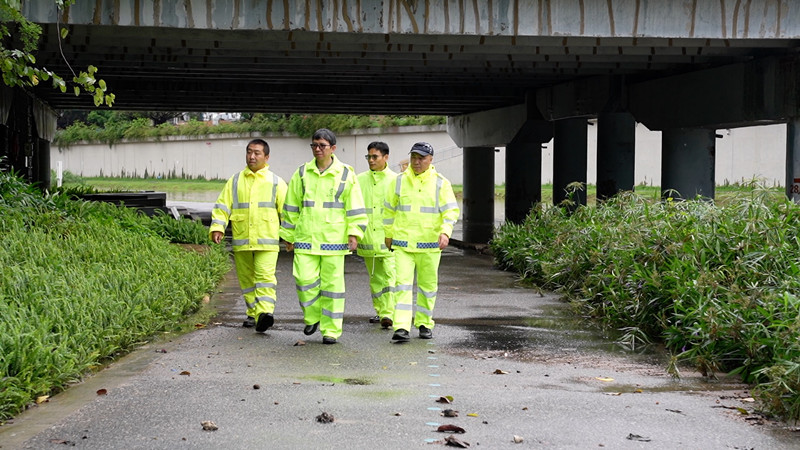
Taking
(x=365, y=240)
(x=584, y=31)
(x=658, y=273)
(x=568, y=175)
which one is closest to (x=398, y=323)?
(x=365, y=240)

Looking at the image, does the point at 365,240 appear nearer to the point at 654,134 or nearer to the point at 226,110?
the point at 226,110

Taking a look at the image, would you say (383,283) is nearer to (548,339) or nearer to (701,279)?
(548,339)

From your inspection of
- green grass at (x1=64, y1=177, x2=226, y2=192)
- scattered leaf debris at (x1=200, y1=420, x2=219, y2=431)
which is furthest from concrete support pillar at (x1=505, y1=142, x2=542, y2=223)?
green grass at (x1=64, y1=177, x2=226, y2=192)

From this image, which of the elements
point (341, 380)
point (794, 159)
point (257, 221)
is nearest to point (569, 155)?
point (794, 159)

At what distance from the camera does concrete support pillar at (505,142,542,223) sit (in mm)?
27594

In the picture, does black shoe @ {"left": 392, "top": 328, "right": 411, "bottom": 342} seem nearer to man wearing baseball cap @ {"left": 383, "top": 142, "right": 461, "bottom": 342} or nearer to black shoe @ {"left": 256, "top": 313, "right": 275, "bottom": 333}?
man wearing baseball cap @ {"left": 383, "top": 142, "right": 461, "bottom": 342}

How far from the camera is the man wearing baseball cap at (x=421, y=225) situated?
9.59 m

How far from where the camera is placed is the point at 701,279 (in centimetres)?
908

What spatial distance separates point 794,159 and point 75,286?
11.9 m

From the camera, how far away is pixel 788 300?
301 inches

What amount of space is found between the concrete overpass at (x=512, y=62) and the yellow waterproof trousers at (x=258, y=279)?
2.61 meters

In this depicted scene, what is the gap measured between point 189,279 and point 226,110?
2125 cm

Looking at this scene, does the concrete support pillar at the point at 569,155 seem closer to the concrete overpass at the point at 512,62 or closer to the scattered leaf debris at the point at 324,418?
the concrete overpass at the point at 512,62

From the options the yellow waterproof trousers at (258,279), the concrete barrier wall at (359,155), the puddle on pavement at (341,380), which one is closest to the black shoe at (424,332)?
the yellow waterproof trousers at (258,279)
